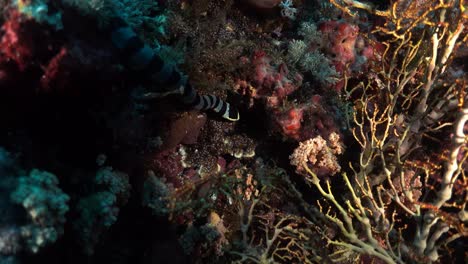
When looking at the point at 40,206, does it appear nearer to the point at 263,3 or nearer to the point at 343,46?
the point at 263,3

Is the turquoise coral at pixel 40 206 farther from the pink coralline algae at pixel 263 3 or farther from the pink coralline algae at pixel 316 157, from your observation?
the pink coralline algae at pixel 263 3

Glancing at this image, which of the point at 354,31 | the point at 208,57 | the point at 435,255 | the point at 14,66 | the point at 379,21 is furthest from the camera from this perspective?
the point at 379,21

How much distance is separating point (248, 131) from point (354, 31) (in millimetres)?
1985

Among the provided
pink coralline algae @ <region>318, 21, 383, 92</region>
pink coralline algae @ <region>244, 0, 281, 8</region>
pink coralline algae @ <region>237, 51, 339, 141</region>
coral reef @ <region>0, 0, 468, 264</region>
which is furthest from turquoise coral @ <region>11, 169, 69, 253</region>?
pink coralline algae @ <region>318, 21, 383, 92</region>

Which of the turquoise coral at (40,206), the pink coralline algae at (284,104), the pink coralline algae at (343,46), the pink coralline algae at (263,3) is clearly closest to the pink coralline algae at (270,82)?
the pink coralline algae at (284,104)

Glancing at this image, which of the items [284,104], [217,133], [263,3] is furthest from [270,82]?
[263,3]

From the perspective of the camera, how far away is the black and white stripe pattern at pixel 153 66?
3.02m

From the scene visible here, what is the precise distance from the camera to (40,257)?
2457 millimetres

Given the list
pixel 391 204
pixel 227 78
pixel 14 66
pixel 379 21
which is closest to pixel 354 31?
pixel 379 21

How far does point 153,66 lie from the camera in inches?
127

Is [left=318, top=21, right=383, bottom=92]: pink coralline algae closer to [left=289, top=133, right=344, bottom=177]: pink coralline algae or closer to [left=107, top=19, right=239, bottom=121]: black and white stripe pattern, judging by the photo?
[left=289, top=133, right=344, bottom=177]: pink coralline algae

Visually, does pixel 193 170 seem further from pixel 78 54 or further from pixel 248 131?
pixel 78 54

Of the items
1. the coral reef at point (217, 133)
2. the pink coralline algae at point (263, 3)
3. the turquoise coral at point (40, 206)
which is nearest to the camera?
the turquoise coral at point (40, 206)

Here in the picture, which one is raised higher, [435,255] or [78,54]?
[78,54]
